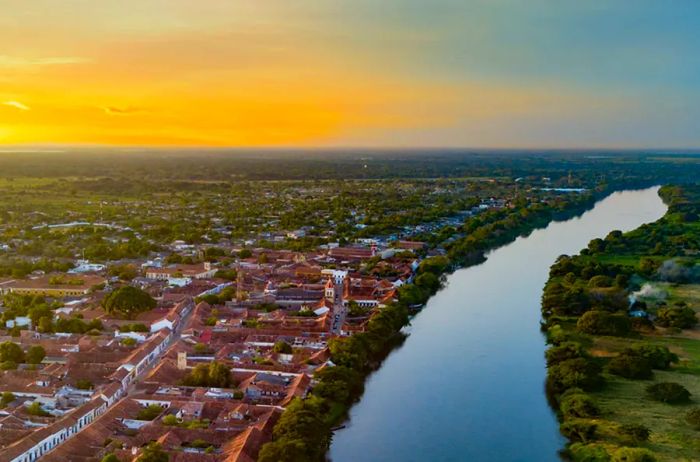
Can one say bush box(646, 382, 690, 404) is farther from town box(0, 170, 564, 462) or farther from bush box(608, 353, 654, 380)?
town box(0, 170, 564, 462)

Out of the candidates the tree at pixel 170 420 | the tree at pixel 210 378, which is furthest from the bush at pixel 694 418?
the tree at pixel 170 420

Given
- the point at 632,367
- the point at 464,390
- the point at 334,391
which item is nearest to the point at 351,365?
the point at 334,391

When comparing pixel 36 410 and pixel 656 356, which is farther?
pixel 656 356

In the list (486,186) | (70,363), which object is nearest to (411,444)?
(70,363)

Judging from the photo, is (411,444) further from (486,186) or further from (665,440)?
(486,186)

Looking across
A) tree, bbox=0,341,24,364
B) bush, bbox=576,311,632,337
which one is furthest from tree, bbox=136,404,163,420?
bush, bbox=576,311,632,337

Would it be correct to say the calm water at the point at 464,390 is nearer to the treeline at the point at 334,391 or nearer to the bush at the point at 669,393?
the treeline at the point at 334,391

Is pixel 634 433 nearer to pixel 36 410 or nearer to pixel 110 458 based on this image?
pixel 110 458
